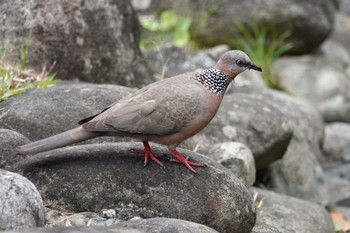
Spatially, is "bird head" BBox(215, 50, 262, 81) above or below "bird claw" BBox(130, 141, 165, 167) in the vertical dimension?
above

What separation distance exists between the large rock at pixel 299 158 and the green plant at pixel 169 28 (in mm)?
2232

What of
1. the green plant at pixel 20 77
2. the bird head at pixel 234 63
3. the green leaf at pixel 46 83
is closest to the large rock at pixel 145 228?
the bird head at pixel 234 63

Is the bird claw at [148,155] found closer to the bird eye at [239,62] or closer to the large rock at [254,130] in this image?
the bird eye at [239,62]

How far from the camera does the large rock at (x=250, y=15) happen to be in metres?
11.2

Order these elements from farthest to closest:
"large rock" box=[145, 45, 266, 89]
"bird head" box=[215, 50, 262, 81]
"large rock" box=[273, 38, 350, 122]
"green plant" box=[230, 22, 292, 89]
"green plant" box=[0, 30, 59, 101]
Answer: "large rock" box=[273, 38, 350, 122] → "green plant" box=[230, 22, 292, 89] → "large rock" box=[145, 45, 266, 89] → "green plant" box=[0, 30, 59, 101] → "bird head" box=[215, 50, 262, 81]

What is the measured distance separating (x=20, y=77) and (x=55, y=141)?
1.78m

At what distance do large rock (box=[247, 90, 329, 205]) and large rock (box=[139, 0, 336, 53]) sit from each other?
2.62m

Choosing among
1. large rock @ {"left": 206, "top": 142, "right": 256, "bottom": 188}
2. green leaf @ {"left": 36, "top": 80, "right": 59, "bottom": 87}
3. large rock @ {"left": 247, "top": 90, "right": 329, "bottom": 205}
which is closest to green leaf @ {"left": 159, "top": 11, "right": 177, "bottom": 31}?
large rock @ {"left": 247, "top": 90, "right": 329, "bottom": 205}

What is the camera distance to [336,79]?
1123cm

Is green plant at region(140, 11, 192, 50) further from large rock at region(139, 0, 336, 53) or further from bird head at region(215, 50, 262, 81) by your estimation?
bird head at region(215, 50, 262, 81)

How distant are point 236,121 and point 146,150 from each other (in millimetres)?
2282

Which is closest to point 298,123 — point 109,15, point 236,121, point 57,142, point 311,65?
point 236,121

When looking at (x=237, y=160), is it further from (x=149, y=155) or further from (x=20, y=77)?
(x=20, y=77)

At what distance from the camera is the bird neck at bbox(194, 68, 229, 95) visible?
483 centimetres
